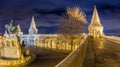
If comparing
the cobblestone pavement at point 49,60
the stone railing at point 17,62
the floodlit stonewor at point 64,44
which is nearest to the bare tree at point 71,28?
the floodlit stonewor at point 64,44

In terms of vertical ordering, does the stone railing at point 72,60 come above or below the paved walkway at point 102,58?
above

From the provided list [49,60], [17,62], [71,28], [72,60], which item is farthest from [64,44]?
[72,60]

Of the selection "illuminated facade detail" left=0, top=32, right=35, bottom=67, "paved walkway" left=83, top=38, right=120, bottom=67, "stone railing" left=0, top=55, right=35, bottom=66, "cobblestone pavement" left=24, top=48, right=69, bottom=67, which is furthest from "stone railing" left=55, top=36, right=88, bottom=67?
"illuminated facade detail" left=0, top=32, right=35, bottom=67

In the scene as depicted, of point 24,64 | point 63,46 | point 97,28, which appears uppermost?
point 97,28

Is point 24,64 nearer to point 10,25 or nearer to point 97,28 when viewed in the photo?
point 97,28

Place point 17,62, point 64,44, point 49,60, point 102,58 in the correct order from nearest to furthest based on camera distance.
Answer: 1. point 102,58
2. point 49,60
3. point 17,62
4. point 64,44

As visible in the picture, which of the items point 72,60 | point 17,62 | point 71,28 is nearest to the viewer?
point 72,60

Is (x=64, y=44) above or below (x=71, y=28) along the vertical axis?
below

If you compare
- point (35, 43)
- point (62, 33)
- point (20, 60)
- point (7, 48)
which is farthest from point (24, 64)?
point (35, 43)

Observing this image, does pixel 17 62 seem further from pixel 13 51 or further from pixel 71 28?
pixel 71 28

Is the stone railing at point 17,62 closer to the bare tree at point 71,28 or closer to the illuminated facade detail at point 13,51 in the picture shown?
the illuminated facade detail at point 13,51

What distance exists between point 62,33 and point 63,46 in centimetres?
2399

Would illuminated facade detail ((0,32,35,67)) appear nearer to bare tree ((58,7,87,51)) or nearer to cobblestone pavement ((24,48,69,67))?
cobblestone pavement ((24,48,69,67))

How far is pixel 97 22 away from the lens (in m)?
73.6
